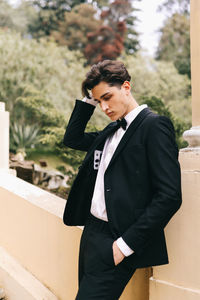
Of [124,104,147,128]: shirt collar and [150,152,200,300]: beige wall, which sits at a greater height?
[124,104,147,128]: shirt collar

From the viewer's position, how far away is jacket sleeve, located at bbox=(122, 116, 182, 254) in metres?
1.64

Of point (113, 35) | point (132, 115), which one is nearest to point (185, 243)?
point (132, 115)

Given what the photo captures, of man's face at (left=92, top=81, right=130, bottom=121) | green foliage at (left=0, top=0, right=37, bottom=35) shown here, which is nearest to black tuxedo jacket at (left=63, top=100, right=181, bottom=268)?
man's face at (left=92, top=81, right=130, bottom=121)

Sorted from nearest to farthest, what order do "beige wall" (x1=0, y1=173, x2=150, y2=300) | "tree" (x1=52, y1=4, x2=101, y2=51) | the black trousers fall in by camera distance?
the black trousers
"beige wall" (x1=0, y1=173, x2=150, y2=300)
"tree" (x1=52, y1=4, x2=101, y2=51)

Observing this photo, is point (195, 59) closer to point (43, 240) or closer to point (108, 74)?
point (108, 74)

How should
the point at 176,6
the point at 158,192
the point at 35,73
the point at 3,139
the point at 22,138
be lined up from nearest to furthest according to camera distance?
1. the point at 158,192
2. the point at 3,139
3. the point at 22,138
4. the point at 35,73
5. the point at 176,6

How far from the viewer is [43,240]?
291 cm

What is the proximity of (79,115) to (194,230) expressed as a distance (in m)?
1.03

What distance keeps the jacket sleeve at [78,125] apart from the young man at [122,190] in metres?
0.26

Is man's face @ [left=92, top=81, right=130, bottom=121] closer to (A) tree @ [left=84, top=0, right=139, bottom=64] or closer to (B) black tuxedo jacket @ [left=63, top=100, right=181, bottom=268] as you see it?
(B) black tuxedo jacket @ [left=63, top=100, right=181, bottom=268]

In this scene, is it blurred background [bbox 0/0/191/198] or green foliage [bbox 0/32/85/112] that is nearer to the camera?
blurred background [bbox 0/0/191/198]

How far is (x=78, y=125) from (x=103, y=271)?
0.97 m

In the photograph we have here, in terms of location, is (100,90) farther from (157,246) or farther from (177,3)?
(177,3)

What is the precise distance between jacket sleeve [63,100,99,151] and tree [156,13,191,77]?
19040mm
